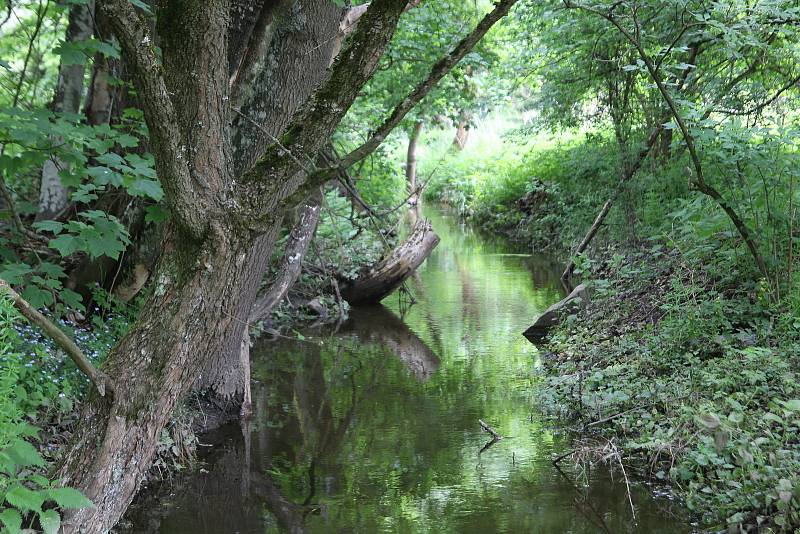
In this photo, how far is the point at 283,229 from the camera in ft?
29.7

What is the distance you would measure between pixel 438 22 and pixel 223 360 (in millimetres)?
5764

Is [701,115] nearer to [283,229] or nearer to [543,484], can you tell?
[543,484]

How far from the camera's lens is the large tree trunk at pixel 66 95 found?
6.50 m

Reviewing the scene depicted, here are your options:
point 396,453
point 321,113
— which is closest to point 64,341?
point 321,113

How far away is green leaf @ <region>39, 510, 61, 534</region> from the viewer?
2.87 m

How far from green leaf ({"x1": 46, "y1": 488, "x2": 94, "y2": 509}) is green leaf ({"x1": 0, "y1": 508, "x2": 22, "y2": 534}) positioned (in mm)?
130

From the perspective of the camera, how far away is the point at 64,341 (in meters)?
2.92

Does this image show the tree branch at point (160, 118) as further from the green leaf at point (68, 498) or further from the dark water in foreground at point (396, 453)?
the dark water in foreground at point (396, 453)

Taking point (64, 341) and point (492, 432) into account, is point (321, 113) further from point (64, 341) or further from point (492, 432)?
point (492, 432)

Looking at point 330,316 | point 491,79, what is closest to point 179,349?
point 330,316

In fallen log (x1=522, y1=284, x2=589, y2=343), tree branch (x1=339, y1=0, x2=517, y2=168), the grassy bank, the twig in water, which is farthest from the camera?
fallen log (x1=522, y1=284, x2=589, y2=343)

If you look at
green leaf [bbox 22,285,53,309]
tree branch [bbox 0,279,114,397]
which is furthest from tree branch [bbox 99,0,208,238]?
green leaf [bbox 22,285,53,309]

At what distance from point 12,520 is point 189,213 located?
4.41ft

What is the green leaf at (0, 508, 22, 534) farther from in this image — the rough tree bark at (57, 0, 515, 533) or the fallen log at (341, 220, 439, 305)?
the fallen log at (341, 220, 439, 305)
